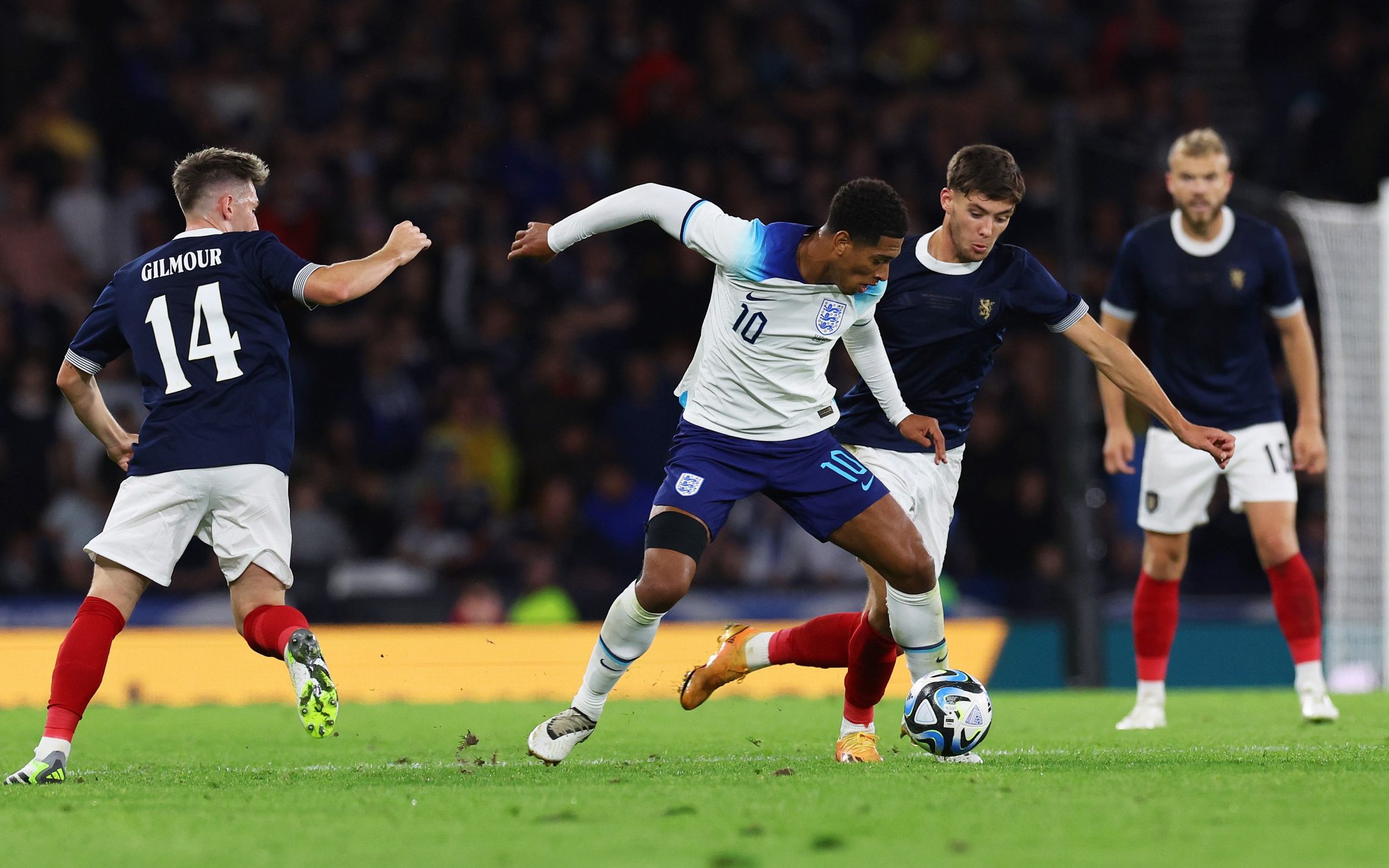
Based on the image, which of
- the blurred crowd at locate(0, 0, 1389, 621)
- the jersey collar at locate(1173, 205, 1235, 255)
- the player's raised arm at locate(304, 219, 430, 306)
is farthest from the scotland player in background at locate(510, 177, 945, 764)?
the blurred crowd at locate(0, 0, 1389, 621)

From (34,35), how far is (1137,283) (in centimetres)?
1024

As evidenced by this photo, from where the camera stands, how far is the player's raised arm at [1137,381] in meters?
5.95

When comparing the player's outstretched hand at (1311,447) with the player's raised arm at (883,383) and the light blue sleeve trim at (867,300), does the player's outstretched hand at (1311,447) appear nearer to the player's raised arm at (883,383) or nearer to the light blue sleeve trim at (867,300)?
the player's raised arm at (883,383)

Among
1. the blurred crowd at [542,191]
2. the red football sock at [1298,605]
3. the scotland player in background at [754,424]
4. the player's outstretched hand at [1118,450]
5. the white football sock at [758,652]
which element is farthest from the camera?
the blurred crowd at [542,191]

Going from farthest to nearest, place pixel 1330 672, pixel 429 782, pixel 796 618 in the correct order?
pixel 796 618, pixel 1330 672, pixel 429 782

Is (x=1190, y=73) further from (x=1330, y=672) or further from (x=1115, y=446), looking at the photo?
(x=1115, y=446)

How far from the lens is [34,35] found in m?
14.3

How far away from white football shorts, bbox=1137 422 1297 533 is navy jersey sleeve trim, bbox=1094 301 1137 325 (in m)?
0.51

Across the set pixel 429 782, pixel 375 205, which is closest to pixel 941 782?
pixel 429 782

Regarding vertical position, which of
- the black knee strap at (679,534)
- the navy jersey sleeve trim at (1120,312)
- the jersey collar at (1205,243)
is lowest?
the black knee strap at (679,534)

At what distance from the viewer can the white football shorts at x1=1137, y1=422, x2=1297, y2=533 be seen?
7547 mm

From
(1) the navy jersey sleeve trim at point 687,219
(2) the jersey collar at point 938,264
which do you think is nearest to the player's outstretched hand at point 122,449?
(1) the navy jersey sleeve trim at point 687,219

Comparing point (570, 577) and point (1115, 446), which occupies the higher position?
point (1115, 446)

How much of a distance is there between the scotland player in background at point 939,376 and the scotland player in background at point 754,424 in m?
0.35
